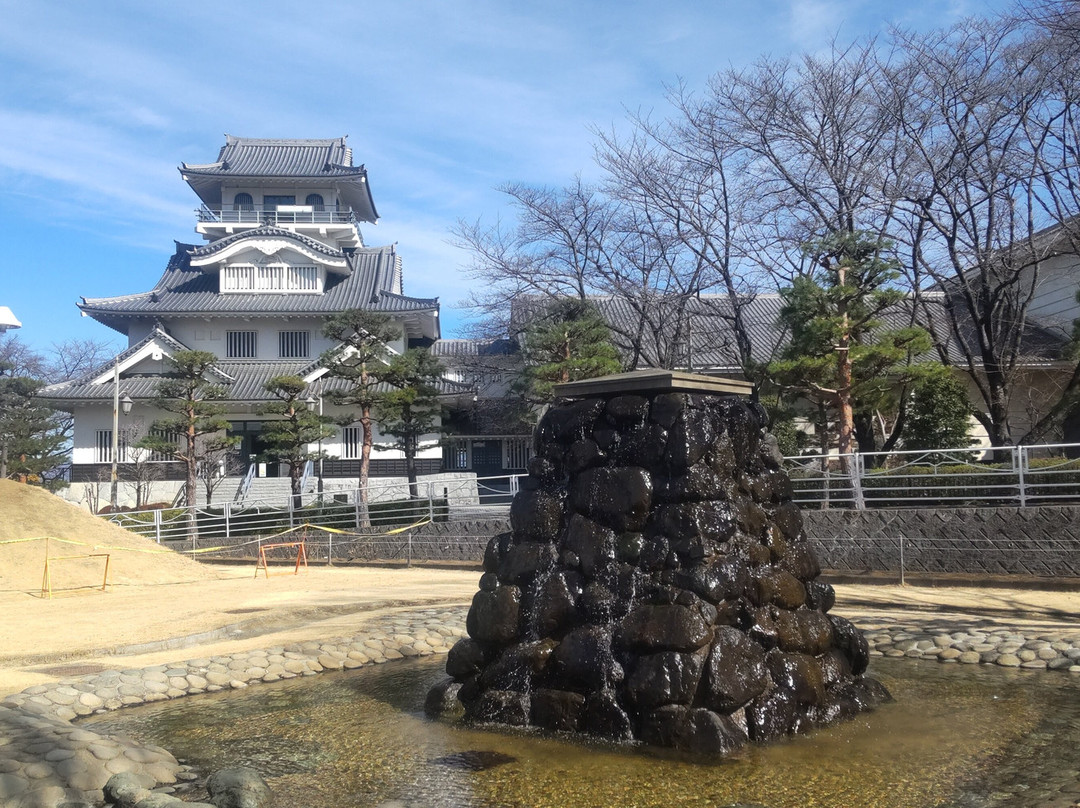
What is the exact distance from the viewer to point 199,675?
880 centimetres

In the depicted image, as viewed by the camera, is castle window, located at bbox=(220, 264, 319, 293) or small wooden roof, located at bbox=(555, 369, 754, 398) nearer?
small wooden roof, located at bbox=(555, 369, 754, 398)

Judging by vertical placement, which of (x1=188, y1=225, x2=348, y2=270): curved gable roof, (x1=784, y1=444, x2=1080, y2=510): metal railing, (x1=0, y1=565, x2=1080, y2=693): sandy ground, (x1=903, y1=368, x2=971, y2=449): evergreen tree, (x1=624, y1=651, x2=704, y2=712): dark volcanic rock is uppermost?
(x1=188, y1=225, x2=348, y2=270): curved gable roof

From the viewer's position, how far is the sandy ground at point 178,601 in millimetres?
10336

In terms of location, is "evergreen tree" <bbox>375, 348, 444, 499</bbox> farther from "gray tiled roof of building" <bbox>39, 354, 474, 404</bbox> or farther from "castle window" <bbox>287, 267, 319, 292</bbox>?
"castle window" <bbox>287, 267, 319, 292</bbox>

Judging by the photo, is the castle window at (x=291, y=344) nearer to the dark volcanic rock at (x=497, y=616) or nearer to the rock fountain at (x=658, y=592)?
the rock fountain at (x=658, y=592)

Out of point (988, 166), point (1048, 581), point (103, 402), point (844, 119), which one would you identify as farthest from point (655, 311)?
point (103, 402)

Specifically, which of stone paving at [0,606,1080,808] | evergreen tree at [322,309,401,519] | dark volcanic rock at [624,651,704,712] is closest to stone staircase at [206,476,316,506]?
evergreen tree at [322,309,401,519]

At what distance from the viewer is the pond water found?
529cm

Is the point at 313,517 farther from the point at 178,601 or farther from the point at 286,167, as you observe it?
the point at 286,167

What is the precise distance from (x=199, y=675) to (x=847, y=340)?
1426 centimetres

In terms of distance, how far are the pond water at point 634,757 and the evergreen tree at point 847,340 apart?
10898 mm

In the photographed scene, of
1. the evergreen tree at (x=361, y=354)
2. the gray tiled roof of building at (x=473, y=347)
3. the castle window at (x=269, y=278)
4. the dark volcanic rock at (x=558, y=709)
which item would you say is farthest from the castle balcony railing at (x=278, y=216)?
the dark volcanic rock at (x=558, y=709)

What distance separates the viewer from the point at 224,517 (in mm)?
26031

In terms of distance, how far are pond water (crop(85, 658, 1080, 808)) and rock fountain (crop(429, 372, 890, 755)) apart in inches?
10.4
